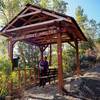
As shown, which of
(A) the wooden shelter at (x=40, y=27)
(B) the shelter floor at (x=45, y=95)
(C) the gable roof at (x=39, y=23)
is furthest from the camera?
(C) the gable roof at (x=39, y=23)

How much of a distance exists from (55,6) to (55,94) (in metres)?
22.3

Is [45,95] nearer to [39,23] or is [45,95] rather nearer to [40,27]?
[39,23]

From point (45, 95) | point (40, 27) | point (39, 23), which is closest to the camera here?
point (45, 95)

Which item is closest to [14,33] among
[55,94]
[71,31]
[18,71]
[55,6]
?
[18,71]

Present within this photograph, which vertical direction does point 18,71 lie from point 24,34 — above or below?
Answer: below

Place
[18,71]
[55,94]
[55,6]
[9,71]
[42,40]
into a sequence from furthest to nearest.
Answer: [55,6] → [42,40] → [18,71] → [9,71] → [55,94]

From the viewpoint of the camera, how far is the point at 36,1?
30797 millimetres

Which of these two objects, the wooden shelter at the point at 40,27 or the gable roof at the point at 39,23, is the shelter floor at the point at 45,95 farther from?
the gable roof at the point at 39,23

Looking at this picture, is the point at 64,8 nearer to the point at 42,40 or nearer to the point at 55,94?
the point at 42,40

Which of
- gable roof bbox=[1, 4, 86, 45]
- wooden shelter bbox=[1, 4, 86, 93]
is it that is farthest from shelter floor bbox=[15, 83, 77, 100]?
gable roof bbox=[1, 4, 86, 45]

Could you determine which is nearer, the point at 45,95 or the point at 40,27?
the point at 45,95

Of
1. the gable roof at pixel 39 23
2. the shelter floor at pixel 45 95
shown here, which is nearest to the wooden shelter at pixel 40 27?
the gable roof at pixel 39 23

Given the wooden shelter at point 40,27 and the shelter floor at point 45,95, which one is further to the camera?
the wooden shelter at point 40,27

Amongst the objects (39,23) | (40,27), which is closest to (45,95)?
(39,23)
